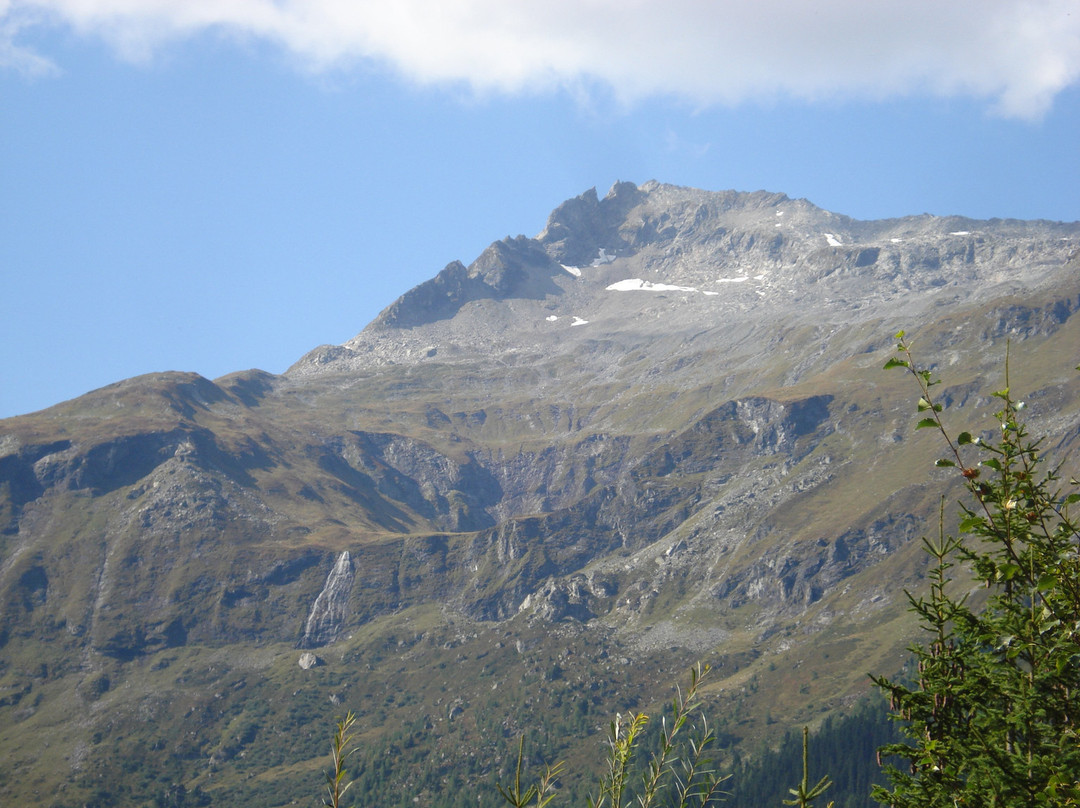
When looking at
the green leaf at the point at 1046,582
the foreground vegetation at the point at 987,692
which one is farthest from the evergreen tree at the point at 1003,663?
the green leaf at the point at 1046,582

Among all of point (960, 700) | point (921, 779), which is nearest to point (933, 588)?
point (960, 700)

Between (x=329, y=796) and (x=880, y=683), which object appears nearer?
(x=329, y=796)

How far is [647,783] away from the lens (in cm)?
1260

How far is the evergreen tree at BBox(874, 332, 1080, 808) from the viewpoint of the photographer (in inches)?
459

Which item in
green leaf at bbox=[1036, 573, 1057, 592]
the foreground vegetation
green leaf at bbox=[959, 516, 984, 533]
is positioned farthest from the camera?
the foreground vegetation

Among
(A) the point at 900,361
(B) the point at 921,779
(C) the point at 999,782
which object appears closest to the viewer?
(A) the point at 900,361

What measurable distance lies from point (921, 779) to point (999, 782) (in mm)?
1685

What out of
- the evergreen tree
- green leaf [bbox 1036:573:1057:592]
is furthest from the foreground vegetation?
green leaf [bbox 1036:573:1057:592]

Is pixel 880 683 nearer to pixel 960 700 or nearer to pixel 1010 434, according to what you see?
pixel 960 700

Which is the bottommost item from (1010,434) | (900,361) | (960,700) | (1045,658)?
(960,700)

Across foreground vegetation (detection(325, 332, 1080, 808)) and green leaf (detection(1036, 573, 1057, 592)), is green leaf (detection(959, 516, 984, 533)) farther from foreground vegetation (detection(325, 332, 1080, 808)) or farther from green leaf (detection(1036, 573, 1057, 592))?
green leaf (detection(1036, 573, 1057, 592))

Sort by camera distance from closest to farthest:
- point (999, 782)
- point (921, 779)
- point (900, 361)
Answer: point (900, 361), point (999, 782), point (921, 779)

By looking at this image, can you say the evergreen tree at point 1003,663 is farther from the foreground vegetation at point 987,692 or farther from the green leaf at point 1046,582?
the green leaf at point 1046,582

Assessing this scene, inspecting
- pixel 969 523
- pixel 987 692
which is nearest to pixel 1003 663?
pixel 987 692
